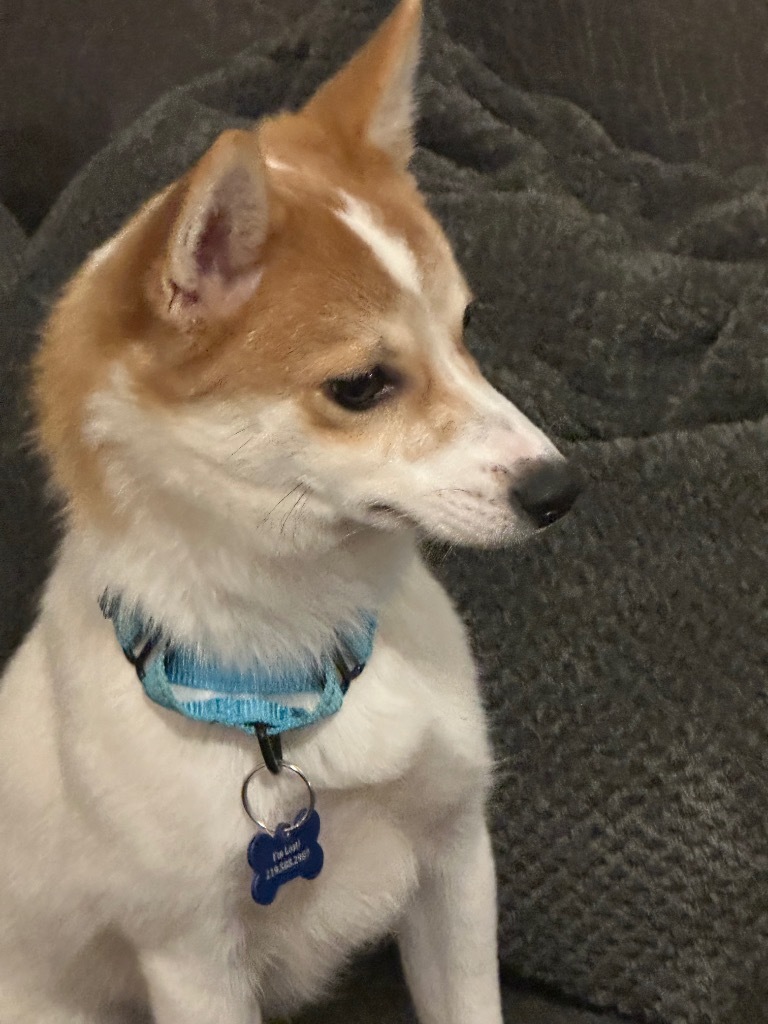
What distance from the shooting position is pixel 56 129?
4.25 feet

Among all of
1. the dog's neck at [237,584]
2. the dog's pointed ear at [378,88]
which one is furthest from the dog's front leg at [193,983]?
the dog's pointed ear at [378,88]

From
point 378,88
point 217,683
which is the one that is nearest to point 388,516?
point 217,683

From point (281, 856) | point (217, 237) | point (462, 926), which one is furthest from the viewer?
point (462, 926)

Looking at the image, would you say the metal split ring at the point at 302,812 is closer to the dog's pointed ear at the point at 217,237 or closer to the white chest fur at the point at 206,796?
the white chest fur at the point at 206,796

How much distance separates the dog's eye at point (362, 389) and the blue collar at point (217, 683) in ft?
0.67

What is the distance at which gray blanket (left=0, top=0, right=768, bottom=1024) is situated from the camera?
964 mm

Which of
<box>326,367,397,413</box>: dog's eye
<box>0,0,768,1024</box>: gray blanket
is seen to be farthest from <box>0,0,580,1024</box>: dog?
<box>0,0,768,1024</box>: gray blanket

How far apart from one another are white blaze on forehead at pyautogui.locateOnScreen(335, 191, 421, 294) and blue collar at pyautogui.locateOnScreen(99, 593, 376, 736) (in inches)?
11.3

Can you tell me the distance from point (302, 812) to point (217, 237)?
1.40ft

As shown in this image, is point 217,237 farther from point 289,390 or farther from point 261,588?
point 261,588

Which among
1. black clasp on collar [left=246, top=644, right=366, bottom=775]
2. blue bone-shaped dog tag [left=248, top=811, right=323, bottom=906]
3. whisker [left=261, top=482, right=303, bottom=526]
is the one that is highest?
whisker [left=261, top=482, right=303, bottom=526]

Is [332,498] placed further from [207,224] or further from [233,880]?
[233,880]

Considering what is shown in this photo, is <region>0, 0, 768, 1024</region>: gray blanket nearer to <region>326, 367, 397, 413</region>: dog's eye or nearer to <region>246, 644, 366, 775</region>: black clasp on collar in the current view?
<region>246, 644, 366, 775</region>: black clasp on collar

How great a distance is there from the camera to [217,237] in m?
0.62
